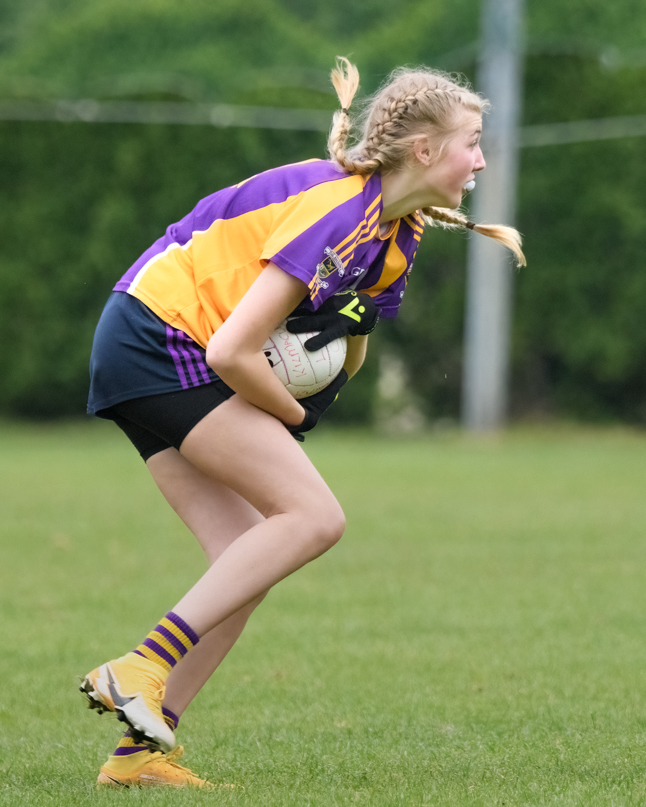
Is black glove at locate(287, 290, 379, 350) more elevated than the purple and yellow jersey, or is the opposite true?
the purple and yellow jersey

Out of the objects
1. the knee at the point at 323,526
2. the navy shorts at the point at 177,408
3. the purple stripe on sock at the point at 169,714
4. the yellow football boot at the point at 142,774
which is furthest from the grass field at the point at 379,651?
the navy shorts at the point at 177,408

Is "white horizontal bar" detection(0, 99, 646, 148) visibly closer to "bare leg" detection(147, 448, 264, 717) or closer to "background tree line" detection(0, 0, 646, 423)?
"background tree line" detection(0, 0, 646, 423)

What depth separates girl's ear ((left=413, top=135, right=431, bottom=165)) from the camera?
305 centimetres

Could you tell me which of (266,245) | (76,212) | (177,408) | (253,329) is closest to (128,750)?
(177,408)

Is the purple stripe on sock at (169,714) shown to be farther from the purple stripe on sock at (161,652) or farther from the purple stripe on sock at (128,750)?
the purple stripe on sock at (161,652)

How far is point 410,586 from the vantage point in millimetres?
6738

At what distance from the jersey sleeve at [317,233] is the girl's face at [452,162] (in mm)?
193

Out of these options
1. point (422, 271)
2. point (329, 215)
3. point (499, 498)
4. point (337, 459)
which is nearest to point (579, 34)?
point (422, 271)

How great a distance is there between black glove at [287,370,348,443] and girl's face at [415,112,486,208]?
1.81ft

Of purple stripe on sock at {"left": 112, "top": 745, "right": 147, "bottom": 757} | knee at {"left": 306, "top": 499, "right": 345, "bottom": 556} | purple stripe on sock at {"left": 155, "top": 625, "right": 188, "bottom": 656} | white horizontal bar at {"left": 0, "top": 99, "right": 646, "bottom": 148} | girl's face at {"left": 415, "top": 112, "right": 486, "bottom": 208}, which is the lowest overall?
purple stripe on sock at {"left": 112, "top": 745, "right": 147, "bottom": 757}

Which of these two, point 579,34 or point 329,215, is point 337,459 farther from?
point 579,34

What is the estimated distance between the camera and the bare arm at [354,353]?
333 centimetres

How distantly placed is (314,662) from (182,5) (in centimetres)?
2883

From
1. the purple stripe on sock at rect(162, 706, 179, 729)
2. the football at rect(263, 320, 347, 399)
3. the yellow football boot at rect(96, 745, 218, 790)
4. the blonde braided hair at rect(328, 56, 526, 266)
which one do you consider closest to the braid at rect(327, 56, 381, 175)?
the blonde braided hair at rect(328, 56, 526, 266)
